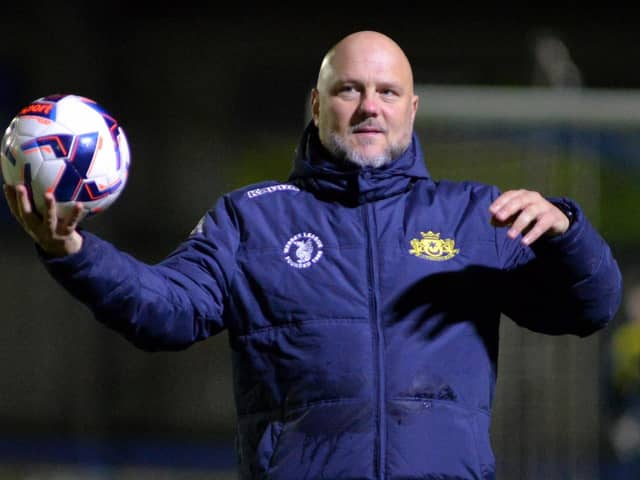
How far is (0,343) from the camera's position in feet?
42.7

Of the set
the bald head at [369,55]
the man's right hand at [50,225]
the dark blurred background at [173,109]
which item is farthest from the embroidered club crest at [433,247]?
the dark blurred background at [173,109]

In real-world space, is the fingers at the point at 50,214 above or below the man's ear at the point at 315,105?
below

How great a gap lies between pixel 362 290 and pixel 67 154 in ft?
2.64

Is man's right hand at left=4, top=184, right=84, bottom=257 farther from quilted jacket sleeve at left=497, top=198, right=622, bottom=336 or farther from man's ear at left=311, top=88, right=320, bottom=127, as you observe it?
quilted jacket sleeve at left=497, top=198, right=622, bottom=336

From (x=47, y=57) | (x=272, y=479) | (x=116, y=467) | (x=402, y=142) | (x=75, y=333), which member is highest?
(x=47, y=57)

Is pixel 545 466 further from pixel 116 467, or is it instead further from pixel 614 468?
→ pixel 116 467

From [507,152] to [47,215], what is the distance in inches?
156

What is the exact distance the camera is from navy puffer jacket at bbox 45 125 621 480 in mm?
2918

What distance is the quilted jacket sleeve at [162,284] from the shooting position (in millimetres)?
2770

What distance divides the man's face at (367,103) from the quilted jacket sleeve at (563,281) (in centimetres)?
40

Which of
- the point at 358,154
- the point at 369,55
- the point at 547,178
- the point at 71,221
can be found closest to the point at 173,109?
the point at 547,178

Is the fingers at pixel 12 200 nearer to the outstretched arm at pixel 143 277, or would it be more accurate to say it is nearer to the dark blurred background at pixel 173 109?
the outstretched arm at pixel 143 277

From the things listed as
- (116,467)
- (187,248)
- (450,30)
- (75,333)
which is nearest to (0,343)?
(75,333)

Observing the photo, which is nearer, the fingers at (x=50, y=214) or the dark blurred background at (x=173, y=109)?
the fingers at (x=50, y=214)
